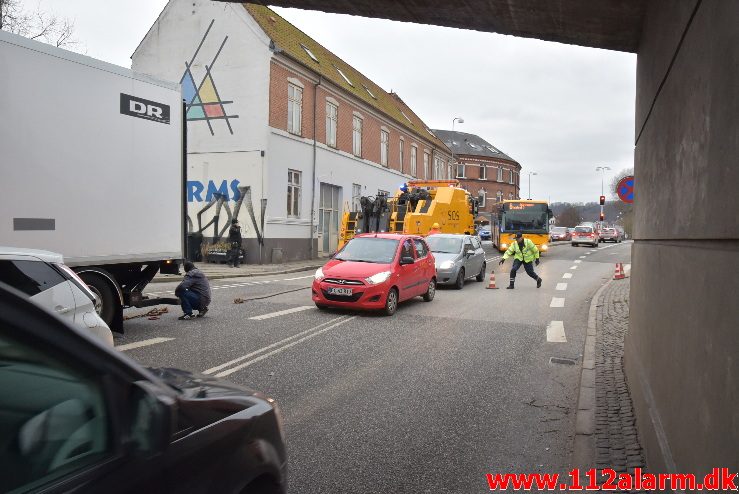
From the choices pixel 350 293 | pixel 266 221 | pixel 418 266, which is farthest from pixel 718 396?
pixel 266 221

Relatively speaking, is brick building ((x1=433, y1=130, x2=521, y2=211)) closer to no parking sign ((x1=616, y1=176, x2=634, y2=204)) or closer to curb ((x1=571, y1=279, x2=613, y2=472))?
no parking sign ((x1=616, y1=176, x2=634, y2=204))

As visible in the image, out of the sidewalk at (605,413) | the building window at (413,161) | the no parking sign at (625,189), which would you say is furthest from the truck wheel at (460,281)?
the building window at (413,161)

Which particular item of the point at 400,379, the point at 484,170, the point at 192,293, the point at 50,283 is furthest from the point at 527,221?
the point at 484,170

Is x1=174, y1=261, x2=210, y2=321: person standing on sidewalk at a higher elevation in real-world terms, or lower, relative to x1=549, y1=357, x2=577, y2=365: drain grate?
higher

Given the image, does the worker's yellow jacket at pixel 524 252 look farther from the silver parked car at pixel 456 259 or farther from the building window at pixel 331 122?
the building window at pixel 331 122

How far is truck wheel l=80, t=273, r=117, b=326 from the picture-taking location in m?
8.00

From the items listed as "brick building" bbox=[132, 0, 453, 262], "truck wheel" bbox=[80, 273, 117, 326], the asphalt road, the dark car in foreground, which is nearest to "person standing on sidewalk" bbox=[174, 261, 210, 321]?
the asphalt road

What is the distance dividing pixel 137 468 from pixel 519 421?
14.1 ft

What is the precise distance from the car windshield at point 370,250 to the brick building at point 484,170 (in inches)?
2447

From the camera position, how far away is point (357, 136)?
111 ft

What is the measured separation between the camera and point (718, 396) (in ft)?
7.40

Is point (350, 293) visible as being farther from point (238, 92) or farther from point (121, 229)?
point (238, 92)

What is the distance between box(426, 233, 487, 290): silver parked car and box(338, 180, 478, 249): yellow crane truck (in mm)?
4246

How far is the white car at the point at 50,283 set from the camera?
4.71 metres
